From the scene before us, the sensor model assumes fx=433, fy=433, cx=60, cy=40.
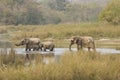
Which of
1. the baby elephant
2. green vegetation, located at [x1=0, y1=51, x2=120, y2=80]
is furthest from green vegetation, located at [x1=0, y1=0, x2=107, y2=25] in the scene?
green vegetation, located at [x1=0, y1=51, x2=120, y2=80]

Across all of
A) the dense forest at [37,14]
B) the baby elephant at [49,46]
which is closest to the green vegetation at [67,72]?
the baby elephant at [49,46]

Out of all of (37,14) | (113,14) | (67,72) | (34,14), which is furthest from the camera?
(37,14)

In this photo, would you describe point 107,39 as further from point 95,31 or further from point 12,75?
point 12,75

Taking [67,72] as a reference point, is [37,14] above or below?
above

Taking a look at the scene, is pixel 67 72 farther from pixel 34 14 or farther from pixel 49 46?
pixel 34 14

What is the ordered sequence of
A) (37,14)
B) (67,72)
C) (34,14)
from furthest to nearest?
1. (37,14)
2. (34,14)
3. (67,72)

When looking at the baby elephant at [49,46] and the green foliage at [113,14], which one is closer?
the baby elephant at [49,46]

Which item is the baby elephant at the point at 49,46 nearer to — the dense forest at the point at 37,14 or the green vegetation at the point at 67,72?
the green vegetation at the point at 67,72

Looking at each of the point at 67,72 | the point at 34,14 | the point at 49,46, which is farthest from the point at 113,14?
the point at 67,72

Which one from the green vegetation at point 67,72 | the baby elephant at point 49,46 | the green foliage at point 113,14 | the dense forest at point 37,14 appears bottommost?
the green vegetation at point 67,72

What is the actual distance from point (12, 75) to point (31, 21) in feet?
196

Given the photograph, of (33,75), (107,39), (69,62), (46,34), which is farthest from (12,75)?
(46,34)

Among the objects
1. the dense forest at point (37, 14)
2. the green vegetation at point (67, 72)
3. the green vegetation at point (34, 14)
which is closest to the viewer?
the green vegetation at point (67, 72)

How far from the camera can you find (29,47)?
2803 centimetres
